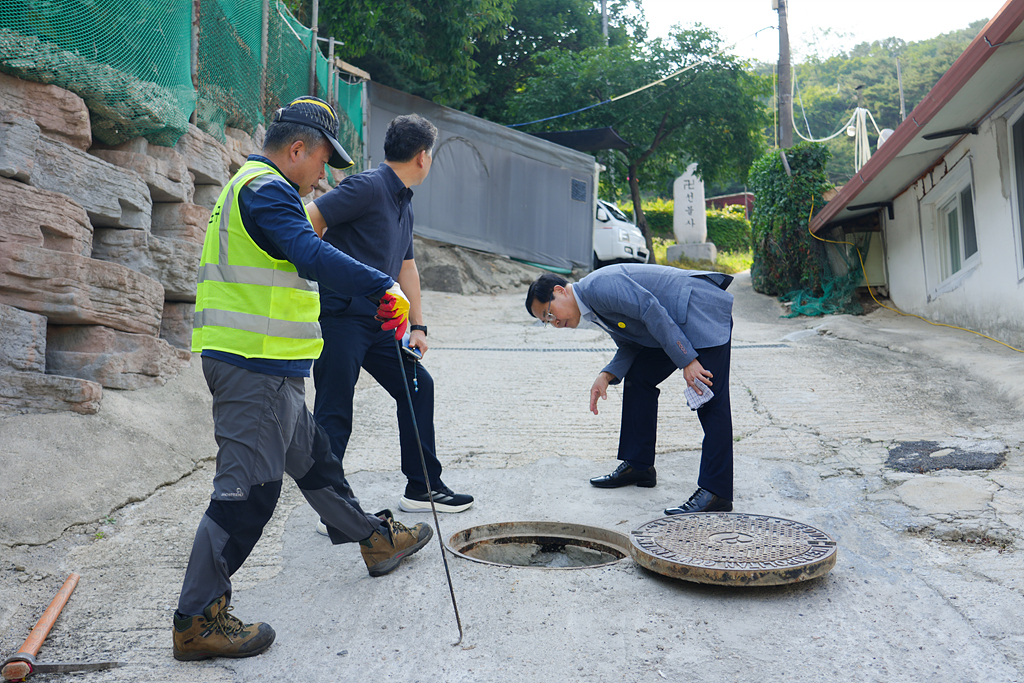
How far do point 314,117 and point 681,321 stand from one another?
1.95 m

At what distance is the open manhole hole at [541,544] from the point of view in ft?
11.0

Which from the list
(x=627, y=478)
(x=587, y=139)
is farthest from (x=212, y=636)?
(x=587, y=139)

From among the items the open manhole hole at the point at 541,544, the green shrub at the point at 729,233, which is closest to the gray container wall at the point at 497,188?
the open manhole hole at the point at 541,544

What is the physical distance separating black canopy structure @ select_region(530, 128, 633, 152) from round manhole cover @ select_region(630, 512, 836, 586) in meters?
12.7

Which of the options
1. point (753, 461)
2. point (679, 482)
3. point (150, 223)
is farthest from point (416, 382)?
point (150, 223)

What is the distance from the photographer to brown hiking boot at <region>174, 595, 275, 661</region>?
87.2 inches

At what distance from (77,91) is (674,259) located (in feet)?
52.1

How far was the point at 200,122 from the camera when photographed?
5.91 meters

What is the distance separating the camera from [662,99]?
62.8 ft

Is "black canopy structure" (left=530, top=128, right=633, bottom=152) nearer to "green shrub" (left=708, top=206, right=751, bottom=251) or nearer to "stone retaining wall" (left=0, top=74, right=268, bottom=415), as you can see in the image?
"green shrub" (left=708, top=206, right=751, bottom=251)

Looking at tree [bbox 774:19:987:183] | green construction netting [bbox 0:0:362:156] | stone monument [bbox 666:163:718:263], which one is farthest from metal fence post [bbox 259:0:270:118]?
tree [bbox 774:19:987:183]

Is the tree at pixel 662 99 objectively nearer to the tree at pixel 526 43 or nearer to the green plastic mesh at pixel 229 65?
the tree at pixel 526 43

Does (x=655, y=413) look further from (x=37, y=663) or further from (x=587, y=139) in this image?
(x=587, y=139)

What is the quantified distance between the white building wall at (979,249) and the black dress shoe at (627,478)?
14.7ft
